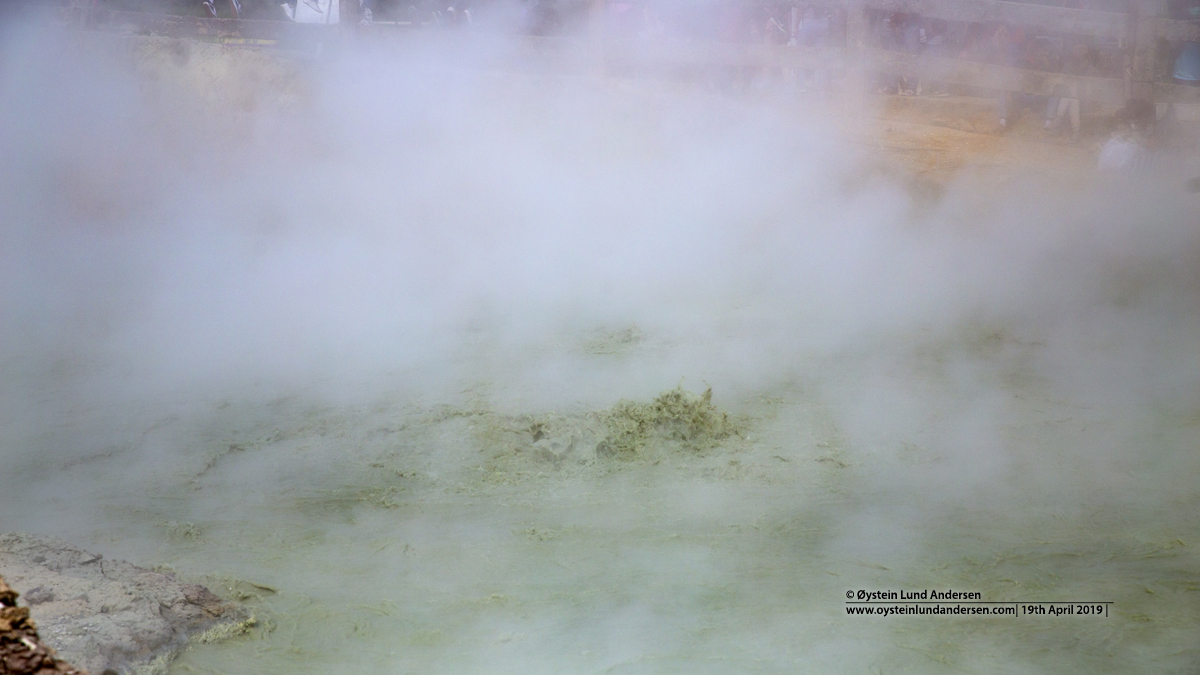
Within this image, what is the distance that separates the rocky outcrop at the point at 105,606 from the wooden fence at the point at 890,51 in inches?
171

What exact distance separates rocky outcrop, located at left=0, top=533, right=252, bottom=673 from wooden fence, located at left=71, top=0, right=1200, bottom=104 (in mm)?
4352

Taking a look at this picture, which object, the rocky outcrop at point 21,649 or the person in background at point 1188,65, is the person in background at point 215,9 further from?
the person in background at point 1188,65

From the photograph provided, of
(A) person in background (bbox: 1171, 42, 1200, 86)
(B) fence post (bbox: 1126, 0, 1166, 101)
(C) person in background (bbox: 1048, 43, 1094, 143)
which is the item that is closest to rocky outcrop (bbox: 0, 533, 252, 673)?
(B) fence post (bbox: 1126, 0, 1166, 101)

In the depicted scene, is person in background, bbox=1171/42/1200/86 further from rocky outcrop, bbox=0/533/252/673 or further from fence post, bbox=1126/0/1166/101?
rocky outcrop, bbox=0/533/252/673

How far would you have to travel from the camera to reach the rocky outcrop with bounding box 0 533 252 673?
2.08 m

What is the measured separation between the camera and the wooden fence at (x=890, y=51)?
17.6 feet

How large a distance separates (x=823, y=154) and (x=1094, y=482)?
301 centimetres

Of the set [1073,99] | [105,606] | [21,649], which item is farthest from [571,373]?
[1073,99]

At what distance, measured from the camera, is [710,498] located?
308 centimetres

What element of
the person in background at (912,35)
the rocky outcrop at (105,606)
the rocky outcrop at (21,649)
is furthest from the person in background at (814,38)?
the rocky outcrop at (21,649)

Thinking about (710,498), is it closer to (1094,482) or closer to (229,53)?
(1094,482)

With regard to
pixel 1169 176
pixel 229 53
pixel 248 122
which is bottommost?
pixel 1169 176

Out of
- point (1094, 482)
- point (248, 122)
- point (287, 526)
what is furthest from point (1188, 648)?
point (248, 122)

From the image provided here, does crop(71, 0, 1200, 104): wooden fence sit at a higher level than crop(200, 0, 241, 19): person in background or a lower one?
lower
